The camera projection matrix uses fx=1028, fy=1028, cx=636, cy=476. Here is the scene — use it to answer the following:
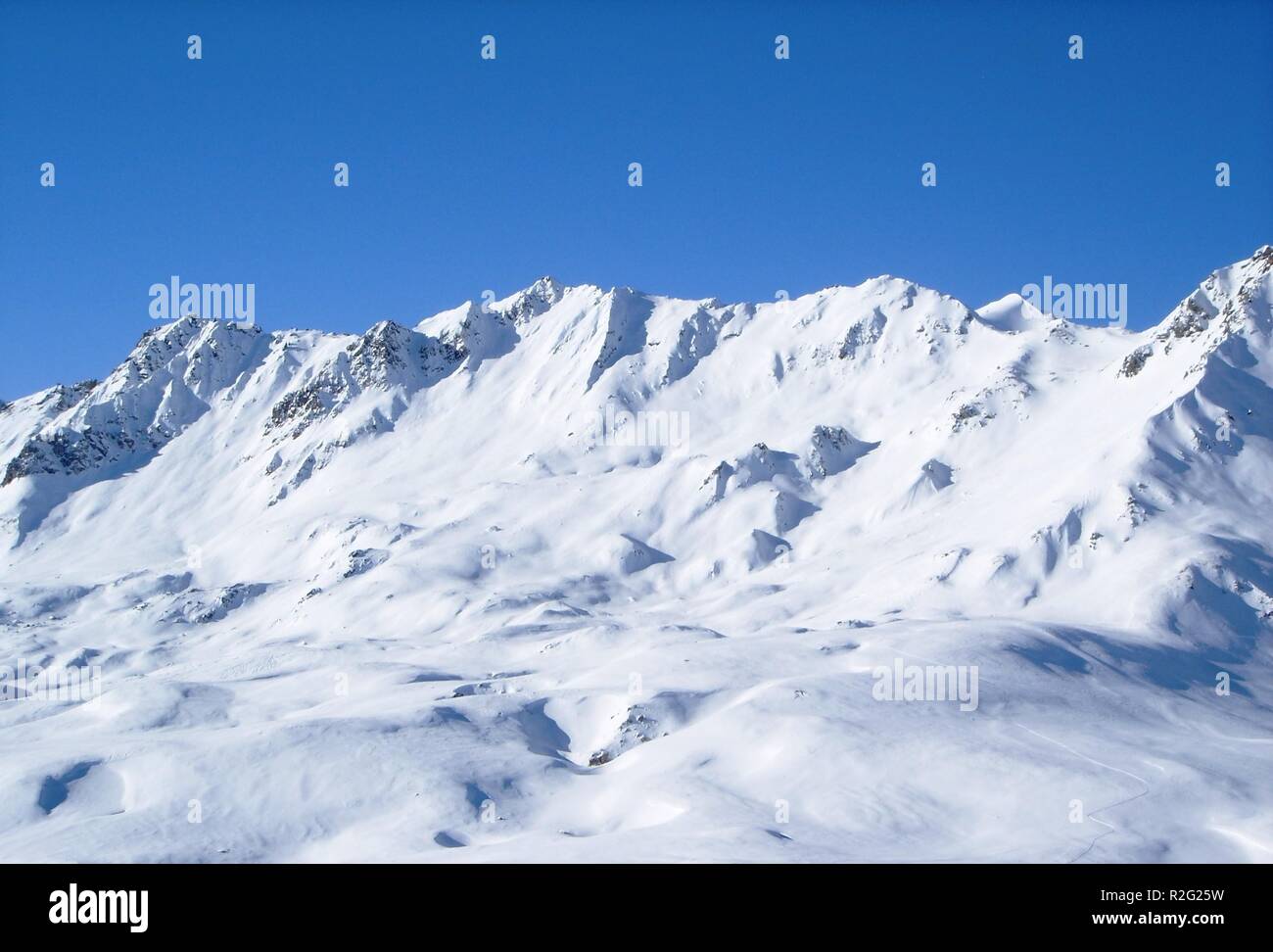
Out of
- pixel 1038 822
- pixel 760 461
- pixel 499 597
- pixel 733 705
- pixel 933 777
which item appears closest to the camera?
pixel 1038 822

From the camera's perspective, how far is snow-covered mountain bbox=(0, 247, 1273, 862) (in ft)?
166

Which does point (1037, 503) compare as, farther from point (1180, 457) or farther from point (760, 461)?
point (760, 461)

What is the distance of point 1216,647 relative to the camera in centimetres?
8619

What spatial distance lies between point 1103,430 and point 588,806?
95.6m

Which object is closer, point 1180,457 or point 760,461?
point 1180,457

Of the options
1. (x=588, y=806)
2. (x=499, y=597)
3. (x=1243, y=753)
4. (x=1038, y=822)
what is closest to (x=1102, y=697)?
(x=1243, y=753)

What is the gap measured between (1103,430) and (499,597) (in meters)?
76.5

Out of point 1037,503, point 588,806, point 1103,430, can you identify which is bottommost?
point 588,806

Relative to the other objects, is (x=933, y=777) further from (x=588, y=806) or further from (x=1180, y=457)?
(x=1180, y=457)

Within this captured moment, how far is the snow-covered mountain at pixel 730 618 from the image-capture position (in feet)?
166

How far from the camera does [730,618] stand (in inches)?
4311

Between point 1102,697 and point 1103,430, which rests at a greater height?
point 1103,430
